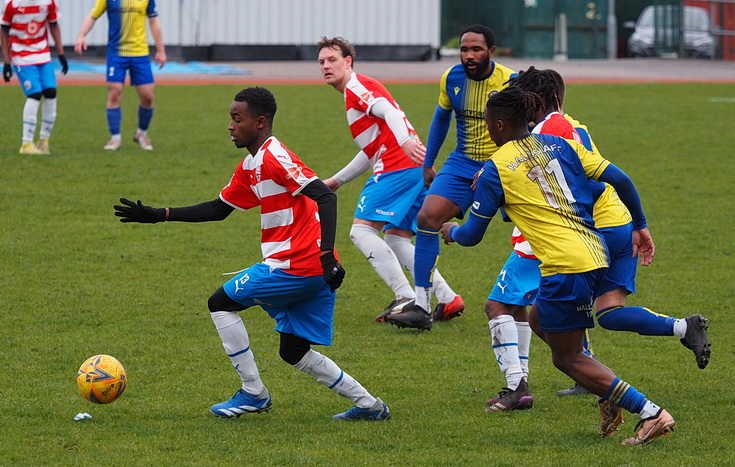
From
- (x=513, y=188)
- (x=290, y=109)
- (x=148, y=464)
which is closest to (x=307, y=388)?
(x=148, y=464)

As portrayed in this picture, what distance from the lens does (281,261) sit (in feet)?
18.3

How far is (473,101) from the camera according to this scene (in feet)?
25.4

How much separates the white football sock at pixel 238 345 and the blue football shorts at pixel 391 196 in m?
2.73

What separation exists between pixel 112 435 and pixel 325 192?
1625 mm

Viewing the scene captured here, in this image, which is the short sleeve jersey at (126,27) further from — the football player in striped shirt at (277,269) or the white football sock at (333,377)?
the white football sock at (333,377)

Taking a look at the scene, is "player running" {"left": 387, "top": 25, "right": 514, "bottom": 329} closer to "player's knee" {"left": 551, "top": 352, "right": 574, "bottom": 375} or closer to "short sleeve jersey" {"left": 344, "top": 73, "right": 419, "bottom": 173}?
"short sleeve jersey" {"left": 344, "top": 73, "right": 419, "bottom": 173}

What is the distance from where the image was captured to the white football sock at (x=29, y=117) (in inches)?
549

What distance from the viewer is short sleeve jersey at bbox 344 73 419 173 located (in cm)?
820

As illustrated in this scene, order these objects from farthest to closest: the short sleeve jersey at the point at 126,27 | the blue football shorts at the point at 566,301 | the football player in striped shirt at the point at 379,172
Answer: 1. the short sleeve jersey at the point at 126,27
2. the football player in striped shirt at the point at 379,172
3. the blue football shorts at the point at 566,301

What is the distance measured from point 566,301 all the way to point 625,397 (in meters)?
0.54

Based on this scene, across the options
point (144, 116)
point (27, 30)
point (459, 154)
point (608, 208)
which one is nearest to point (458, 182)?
point (459, 154)

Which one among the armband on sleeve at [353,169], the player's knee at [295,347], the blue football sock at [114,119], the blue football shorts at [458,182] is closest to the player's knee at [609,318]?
the player's knee at [295,347]

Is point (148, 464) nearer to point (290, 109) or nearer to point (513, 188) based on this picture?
point (513, 188)

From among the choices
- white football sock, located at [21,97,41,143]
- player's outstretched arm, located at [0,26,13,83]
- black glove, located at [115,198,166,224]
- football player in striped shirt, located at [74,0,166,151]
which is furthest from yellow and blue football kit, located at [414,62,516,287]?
player's outstretched arm, located at [0,26,13,83]
